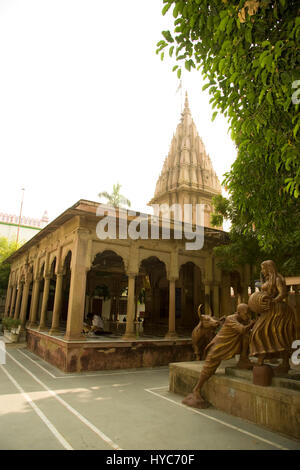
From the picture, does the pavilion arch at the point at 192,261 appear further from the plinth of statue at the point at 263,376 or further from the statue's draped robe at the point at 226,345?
the plinth of statue at the point at 263,376

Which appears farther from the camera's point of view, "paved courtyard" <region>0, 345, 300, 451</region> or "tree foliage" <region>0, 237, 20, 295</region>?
"tree foliage" <region>0, 237, 20, 295</region>

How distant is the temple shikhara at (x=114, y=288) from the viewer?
956cm

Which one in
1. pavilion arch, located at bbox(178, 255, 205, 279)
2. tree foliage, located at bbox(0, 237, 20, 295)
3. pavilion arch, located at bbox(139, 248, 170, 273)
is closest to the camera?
pavilion arch, located at bbox(139, 248, 170, 273)

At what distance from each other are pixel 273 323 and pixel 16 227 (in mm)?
35541

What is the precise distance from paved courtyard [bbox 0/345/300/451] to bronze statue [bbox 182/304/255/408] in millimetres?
313

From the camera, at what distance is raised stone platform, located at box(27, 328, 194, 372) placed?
29.7 feet

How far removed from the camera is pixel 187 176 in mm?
28641

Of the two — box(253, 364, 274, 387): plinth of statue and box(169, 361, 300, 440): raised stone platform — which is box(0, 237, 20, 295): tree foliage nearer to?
box(169, 361, 300, 440): raised stone platform

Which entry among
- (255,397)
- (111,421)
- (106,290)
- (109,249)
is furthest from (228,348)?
(106,290)

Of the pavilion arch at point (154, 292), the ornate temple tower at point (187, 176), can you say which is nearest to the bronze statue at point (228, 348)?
the pavilion arch at point (154, 292)

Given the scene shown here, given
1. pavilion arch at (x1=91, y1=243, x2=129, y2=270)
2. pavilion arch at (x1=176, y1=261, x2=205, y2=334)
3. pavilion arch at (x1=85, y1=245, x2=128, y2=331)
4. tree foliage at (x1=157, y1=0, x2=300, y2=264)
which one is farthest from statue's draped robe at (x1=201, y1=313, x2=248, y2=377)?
pavilion arch at (x1=85, y1=245, x2=128, y2=331)

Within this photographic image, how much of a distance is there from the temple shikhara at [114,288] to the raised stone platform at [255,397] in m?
4.02
